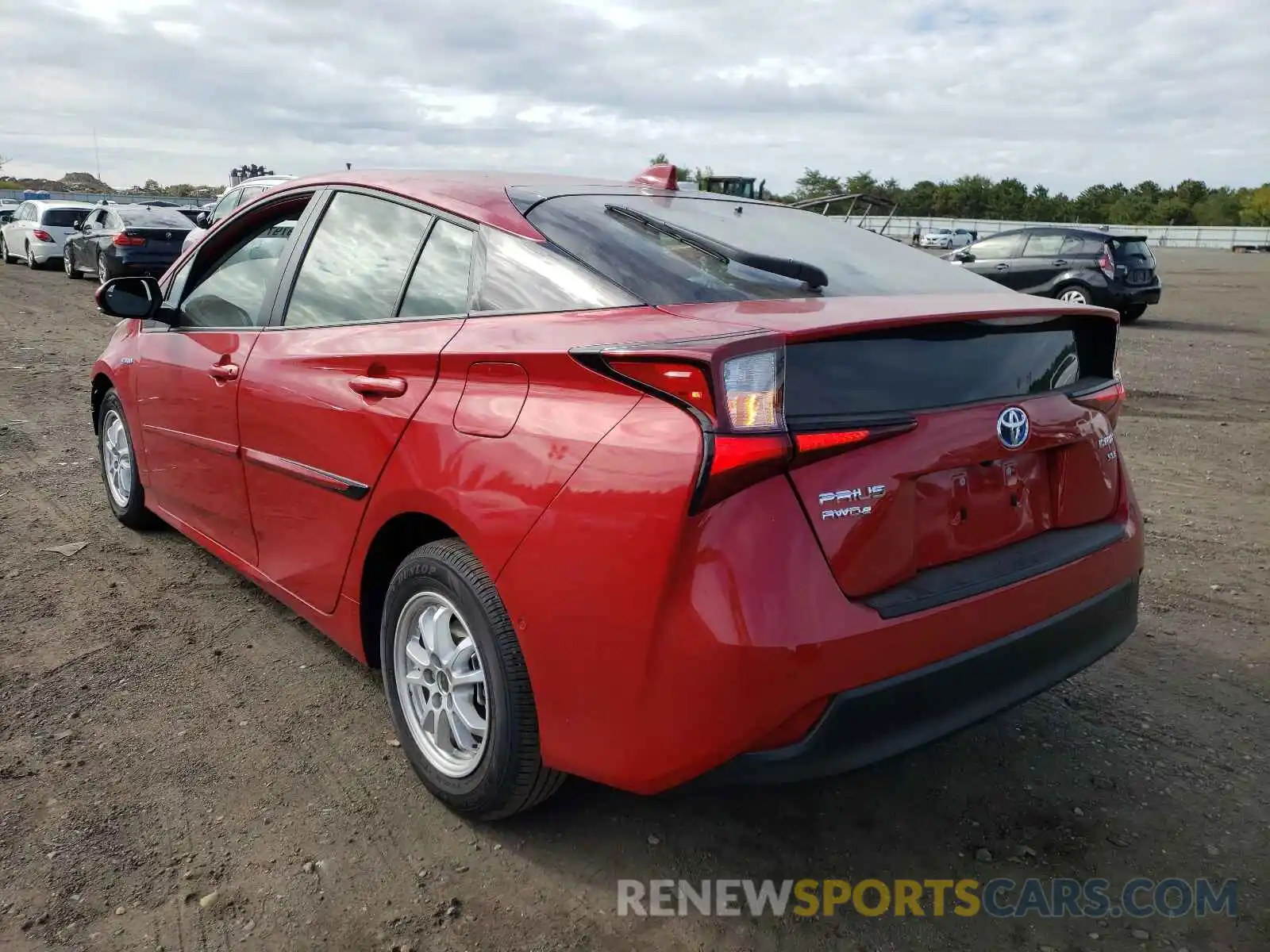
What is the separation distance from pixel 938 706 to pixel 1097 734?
128cm

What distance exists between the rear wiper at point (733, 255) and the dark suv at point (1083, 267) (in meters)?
13.0

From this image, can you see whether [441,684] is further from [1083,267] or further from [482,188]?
[1083,267]

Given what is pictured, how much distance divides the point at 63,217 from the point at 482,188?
2469 cm

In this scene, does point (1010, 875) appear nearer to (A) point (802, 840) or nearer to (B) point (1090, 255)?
(A) point (802, 840)

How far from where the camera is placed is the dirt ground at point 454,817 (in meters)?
2.27

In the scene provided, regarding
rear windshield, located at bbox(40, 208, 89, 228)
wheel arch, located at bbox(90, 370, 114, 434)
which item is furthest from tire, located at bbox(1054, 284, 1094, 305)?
rear windshield, located at bbox(40, 208, 89, 228)

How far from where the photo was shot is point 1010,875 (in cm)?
245

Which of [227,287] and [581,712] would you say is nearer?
[581,712]

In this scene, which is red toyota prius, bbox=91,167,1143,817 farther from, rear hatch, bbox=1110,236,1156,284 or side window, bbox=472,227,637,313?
rear hatch, bbox=1110,236,1156,284

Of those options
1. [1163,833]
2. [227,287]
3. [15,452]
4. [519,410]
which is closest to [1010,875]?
[1163,833]

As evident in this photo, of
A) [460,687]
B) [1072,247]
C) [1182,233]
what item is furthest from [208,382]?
[1182,233]

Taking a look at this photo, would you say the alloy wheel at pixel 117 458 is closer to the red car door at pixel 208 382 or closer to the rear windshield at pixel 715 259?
the red car door at pixel 208 382

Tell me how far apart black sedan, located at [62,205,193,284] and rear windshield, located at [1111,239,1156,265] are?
15.3 meters

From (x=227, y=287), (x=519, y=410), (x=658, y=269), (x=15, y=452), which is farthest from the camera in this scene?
(x=15, y=452)
